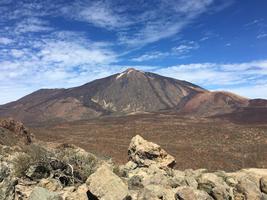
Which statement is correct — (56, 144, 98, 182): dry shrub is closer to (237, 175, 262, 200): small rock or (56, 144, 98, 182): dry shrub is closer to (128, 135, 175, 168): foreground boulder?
(237, 175, 262, 200): small rock

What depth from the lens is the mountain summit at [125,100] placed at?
115500 mm

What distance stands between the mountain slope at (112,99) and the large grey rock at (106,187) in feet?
363

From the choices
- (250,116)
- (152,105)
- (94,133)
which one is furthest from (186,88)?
(94,133)

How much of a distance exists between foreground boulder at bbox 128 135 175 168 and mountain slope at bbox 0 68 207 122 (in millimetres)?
101867

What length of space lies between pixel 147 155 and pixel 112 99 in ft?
417

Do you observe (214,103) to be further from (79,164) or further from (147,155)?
(79,164)

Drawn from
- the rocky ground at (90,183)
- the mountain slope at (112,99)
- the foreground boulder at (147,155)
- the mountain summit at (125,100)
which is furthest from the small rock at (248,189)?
the mountain slope at (112,99)

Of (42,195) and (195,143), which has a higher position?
(42,195)

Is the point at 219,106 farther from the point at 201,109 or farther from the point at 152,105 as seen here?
the point at 152,105

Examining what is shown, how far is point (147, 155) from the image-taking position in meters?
17.0

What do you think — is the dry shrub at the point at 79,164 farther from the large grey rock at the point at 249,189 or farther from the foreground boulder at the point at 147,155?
the foreground boulder at the point at 147,155

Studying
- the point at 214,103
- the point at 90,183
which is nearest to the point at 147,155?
the point at 90,183

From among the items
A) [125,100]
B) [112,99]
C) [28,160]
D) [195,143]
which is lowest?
[195,143]

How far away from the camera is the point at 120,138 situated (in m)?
47.8
